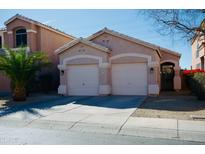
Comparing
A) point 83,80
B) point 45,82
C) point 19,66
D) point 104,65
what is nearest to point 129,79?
point 104,65

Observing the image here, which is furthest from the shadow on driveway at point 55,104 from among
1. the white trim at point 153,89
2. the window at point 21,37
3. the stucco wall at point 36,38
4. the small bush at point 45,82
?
the window at point 21,37

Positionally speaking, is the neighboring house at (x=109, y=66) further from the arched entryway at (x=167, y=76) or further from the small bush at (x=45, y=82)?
the arched entryway at (x=167, y=76)

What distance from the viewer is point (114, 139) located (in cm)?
682

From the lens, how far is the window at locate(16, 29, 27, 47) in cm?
2020

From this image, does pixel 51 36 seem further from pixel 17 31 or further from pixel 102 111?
pixel 102 111

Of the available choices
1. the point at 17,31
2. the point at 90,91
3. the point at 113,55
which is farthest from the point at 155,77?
the point at 17,31

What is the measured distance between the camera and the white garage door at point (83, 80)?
17.5 meters

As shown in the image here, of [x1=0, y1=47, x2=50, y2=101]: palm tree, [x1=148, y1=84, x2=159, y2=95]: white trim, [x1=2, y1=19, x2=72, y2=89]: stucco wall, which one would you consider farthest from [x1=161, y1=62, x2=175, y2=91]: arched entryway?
[x1=0, y1=47, x2=50, y2=101]: palm tree

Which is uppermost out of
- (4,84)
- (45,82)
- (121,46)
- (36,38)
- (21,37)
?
(21,37)

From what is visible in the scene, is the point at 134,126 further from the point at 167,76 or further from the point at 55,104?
the point at 167,76

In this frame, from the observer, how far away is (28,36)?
19.6 metres

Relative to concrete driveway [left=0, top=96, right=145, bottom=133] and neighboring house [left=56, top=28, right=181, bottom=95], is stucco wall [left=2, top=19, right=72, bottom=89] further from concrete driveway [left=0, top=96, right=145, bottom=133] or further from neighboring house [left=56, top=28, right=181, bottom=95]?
concrete driveway [left=0, top=96, right=145, bottom=133]

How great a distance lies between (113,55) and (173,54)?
20.7ft

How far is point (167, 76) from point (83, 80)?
807cm
